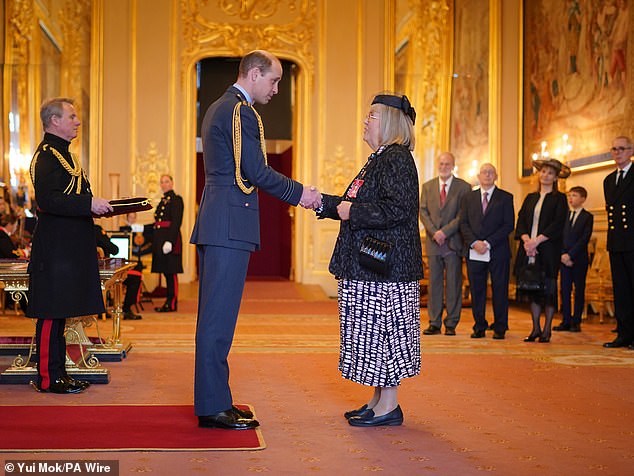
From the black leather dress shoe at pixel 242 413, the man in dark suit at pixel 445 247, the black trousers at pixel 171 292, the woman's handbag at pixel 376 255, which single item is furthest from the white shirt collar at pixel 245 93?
the black trousers at pixel 171 292

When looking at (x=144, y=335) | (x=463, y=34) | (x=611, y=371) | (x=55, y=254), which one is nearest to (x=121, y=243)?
(x=144, y=335)

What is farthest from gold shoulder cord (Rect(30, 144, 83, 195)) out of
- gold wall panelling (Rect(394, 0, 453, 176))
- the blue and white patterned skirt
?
gold wall panelling (Rect(394, 0, 453, 176))

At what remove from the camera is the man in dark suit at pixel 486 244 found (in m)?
8.22

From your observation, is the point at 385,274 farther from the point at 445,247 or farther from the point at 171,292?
the point at 171,292

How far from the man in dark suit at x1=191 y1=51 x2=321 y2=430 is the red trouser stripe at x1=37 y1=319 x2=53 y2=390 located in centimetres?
132

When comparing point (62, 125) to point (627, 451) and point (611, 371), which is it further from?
point (611, 371)

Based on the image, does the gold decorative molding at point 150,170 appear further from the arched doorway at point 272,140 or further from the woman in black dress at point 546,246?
the woman in black dress at point 546,246

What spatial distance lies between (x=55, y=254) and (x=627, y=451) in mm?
3130

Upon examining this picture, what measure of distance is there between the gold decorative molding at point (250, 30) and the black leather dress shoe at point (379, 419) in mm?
11190

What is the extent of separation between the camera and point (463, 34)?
15469 millimetres

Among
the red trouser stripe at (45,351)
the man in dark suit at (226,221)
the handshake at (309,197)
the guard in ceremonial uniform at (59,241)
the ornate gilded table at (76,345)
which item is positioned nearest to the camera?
the man in dark suit at (226,221)

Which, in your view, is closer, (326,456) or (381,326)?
(326,456)

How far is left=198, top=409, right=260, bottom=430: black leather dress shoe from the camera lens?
412cm

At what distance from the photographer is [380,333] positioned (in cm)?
431
